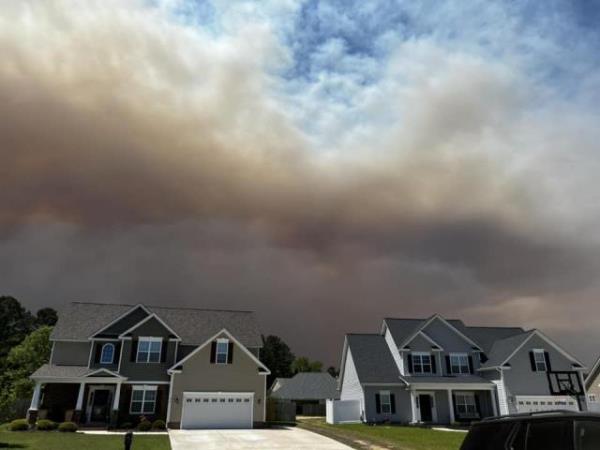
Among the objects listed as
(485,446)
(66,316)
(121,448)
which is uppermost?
(66,316)

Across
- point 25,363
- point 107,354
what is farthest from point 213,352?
point 25,363

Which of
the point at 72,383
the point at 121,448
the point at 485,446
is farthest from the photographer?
the point at 72,383

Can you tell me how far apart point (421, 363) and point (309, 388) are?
2909cm

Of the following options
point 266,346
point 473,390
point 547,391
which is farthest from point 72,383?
A: point 266,346

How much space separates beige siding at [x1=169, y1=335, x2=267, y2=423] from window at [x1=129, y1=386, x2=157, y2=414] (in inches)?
47.3

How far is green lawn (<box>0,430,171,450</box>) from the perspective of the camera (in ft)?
68.6

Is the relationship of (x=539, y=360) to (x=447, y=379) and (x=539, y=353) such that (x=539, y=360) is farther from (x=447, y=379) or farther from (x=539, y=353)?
(x=447, y=379)

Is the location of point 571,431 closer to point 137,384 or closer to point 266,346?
point 137,384

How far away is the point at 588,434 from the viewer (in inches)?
218

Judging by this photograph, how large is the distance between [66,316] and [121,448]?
69.5 ft

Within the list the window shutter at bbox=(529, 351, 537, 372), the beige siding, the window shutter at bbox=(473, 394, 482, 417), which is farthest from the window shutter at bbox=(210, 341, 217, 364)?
the window shutter at bbox=(529, 351, 537, 372)

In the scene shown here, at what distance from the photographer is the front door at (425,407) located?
38.8 meters

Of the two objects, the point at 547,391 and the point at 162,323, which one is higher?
the point at 162,323

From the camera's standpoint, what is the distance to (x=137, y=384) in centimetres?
3428
